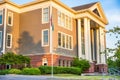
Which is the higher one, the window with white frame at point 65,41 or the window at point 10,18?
the window at point 10,18

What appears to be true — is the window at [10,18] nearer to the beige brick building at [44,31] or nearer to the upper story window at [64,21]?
the beige brick building at [44,31]

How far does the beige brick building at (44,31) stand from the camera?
32844 millimetres

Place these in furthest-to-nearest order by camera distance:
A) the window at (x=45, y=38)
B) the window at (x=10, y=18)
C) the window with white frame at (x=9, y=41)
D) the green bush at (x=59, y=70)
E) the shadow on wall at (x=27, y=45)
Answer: the window at (x=10, y=18)
the window with white frame at (x=9, y=41)
the shadow on wall at (x=27, y=45)
the window at (x=45, y=38)
the green bush at (x=59, y=70)

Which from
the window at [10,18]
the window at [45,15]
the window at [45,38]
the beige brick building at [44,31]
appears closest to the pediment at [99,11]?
the beige brick building at [44,31]

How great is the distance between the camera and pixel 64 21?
3644 cm

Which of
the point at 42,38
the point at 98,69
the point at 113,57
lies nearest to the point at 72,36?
the point at 42,38

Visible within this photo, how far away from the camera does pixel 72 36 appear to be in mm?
38531

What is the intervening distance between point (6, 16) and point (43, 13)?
554 centimetres

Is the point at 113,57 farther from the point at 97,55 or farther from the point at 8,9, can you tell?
the point at 97,55

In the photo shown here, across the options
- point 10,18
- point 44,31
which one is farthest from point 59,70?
point 10,18

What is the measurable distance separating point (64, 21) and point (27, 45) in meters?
7.12

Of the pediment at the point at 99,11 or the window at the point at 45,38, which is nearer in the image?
the window at the point at 45,38

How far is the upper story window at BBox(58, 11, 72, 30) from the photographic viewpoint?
3522 cm

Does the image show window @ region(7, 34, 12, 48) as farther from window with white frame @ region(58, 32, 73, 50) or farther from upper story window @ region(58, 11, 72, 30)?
upper story window @ region(58, 11, 72, 30)
